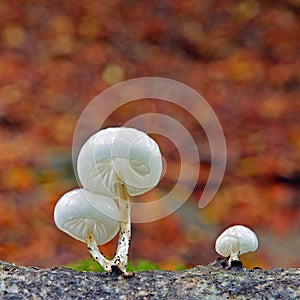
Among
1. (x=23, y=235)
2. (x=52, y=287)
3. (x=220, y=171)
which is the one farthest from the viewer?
(x=220, y=171)

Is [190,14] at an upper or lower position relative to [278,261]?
upper

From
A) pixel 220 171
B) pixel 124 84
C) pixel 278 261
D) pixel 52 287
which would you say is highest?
pixel 124 84

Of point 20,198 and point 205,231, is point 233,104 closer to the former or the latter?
point 205,231

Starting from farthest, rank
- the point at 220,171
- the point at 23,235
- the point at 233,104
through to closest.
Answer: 1. the point at 233,104
2. the point at 220,171
3. the point at 23,235

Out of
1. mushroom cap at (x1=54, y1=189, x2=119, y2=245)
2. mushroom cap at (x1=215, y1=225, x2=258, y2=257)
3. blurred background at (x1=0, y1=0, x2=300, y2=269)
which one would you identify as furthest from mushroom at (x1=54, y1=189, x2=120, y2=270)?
Result: blurred background at (x1=0, y1=0, x2=300, y2=269)

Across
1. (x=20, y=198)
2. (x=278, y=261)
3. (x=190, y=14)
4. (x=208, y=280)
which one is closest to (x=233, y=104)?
(x=190, y=14)

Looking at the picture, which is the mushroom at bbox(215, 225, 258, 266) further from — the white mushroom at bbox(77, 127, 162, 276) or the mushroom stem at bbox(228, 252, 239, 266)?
the white mushroom at bbox(77, 127, 162, 276)

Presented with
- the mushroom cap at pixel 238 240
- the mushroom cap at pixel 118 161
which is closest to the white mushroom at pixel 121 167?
the mushroom cap at pixel 118 161

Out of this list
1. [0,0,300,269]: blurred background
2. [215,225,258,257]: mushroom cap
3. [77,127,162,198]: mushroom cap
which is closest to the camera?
[77,127,162,198]: mushroom cap
